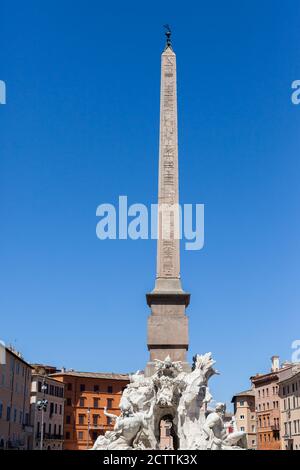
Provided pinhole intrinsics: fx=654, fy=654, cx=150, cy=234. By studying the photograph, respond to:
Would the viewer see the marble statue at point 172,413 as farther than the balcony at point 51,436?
No

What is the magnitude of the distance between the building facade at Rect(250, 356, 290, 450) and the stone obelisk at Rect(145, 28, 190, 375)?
112 ft

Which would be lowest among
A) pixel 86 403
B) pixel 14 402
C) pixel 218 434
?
pixel 218 434

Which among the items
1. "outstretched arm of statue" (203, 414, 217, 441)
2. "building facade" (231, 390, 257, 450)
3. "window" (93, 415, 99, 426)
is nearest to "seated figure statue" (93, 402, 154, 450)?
"outstretched arm of statue" (203, 414, 217, 441)

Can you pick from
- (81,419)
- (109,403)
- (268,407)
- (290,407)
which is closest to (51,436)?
(81,419)

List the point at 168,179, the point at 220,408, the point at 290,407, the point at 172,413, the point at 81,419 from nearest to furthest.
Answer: the point at 220,408 < the point at 172,413 < the point at 168,179 < the point at 290,407 < the point at 81,419

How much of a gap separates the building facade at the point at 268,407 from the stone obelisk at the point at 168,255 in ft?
112

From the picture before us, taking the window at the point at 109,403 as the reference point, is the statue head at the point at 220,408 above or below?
below

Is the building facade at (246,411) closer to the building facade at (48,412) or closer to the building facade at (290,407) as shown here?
the building facade at (290,407)

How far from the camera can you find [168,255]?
19031 mm

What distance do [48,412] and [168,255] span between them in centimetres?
3323

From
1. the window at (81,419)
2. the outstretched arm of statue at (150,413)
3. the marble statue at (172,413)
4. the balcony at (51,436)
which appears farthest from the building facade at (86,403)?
the outstretched arm of statue at (150,413)

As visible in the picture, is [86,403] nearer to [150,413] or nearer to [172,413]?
[172,413]

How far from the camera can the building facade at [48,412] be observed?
4656 cm
